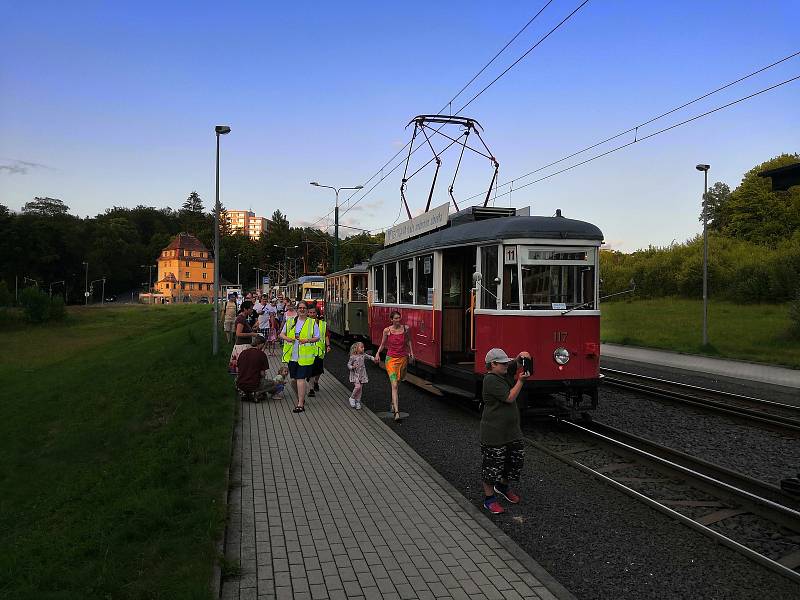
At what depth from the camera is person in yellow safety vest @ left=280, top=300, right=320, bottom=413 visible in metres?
11.1

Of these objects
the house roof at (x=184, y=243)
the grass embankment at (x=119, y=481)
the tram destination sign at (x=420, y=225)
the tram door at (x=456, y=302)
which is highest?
the house roof at (x=184, y=243)

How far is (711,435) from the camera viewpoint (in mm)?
10031

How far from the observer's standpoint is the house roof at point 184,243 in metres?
125

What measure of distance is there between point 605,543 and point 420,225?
9.05m

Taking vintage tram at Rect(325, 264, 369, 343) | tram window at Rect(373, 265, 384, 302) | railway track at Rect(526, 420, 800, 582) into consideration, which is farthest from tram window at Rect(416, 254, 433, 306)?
vintage tram at Rect(325, 264, 369, 343)

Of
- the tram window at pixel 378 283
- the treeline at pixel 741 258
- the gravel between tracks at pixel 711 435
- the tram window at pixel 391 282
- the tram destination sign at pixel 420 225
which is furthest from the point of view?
the treeline at pixel 741 258

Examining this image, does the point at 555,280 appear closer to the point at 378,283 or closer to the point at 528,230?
the point at 528,230

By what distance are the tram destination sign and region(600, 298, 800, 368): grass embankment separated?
42.2 ft

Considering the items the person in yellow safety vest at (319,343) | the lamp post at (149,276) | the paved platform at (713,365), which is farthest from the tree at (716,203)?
the lamp post at (149,276)

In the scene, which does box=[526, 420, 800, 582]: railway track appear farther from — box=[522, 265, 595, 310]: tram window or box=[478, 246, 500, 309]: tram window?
box=[478, 246, 500, 309]: tram window

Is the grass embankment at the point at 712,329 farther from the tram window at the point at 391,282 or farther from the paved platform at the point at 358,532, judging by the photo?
the paved platform at the point at 358,532

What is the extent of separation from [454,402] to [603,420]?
2709 mm

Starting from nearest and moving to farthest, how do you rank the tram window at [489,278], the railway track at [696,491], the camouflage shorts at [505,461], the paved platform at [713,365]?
1. the railway track at [696,491]
2. the camouflage shorts at [505,461]
3. the tram window at [489,278]
4. the paved platform at [713,365]

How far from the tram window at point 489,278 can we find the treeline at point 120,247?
51196 mm
